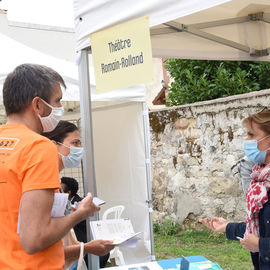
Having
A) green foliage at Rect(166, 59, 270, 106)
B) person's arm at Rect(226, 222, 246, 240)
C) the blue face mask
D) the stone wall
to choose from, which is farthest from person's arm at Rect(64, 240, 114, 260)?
green foliage at Rect(166, 59, 270, 106)

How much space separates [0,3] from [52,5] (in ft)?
3.23

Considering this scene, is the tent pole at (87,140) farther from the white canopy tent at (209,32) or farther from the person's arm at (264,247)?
the person's arm at (264,247)

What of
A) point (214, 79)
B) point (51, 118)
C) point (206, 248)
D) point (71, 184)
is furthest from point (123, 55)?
point (214, 79)

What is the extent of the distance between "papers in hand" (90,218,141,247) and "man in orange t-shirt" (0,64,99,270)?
0.42m

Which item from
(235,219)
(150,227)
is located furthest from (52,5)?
(235,219)

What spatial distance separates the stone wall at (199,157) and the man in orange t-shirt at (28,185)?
4725 millimetres

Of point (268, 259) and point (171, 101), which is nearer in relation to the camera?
point (268, 259)

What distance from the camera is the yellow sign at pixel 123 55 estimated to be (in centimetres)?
187

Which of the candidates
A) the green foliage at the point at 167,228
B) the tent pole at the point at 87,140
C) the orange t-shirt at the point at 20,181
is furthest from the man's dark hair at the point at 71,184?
the green foliage at the point at 167,228

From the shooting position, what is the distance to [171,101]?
7.98 m

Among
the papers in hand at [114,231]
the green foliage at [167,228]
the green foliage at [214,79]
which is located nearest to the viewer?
the papers in hand at [114,231]

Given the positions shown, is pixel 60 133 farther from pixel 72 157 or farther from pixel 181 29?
pixel 181 29

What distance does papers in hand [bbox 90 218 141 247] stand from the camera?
192 cm

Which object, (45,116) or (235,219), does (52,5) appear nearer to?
(235,219)
